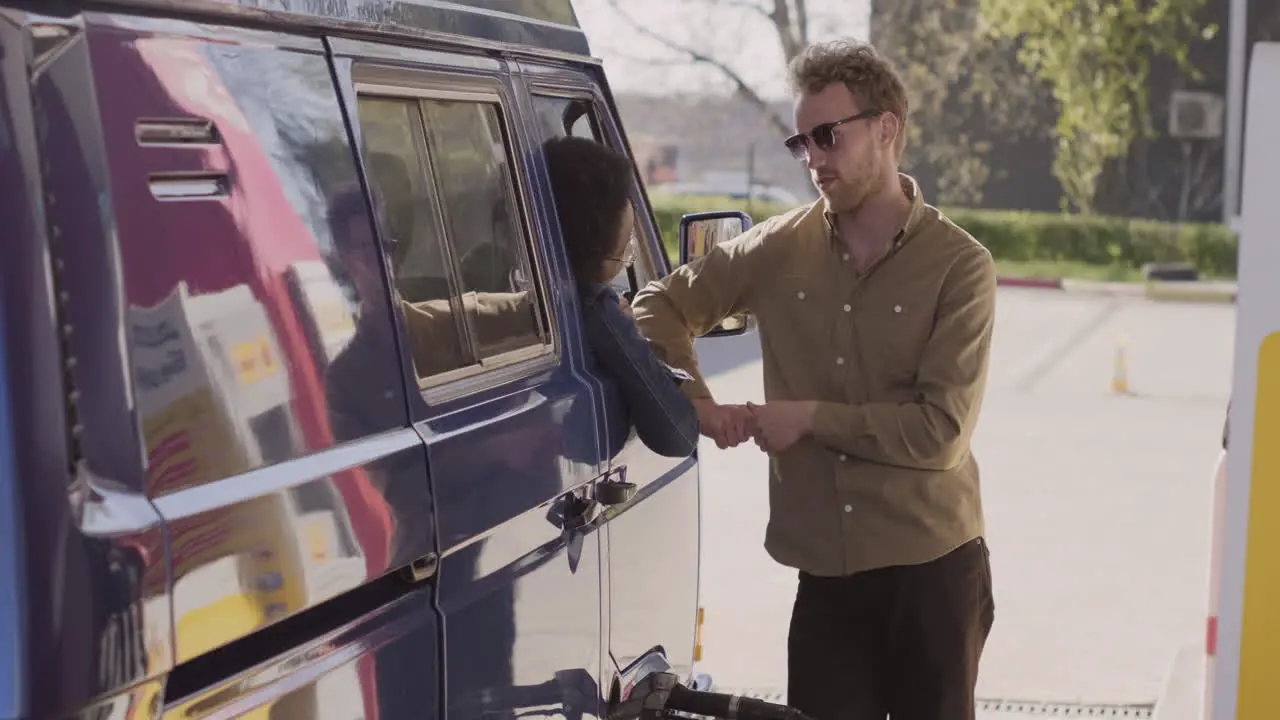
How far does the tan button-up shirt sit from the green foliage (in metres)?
31.5

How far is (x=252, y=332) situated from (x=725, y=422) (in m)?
1.78

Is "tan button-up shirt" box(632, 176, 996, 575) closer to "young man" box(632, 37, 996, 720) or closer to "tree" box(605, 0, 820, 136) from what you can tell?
"young man" box(632, 37, 996, 720)

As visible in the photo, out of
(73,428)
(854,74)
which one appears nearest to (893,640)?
(854,74)

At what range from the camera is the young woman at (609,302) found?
347 cm

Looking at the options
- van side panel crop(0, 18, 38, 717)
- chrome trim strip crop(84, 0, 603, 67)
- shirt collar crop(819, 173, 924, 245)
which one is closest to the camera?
van side panel crop(0, 18, 38, 717)

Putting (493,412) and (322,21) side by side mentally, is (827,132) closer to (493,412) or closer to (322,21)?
(493,412)

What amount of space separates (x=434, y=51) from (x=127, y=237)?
120cm

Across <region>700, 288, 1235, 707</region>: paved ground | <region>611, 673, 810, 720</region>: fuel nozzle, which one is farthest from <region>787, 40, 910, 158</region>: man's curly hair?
<region>700, 288, 1235, 707</region>: paved ground

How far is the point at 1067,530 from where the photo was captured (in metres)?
9.84

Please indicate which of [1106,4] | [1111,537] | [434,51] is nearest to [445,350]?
[434,51]

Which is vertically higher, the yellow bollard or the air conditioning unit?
the air conditioning unit

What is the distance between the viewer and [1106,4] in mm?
34000

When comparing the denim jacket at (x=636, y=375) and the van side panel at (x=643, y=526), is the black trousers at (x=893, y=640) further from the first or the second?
the denim jacket at (x=636, y=375)

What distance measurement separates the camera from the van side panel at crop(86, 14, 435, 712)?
1926mm
